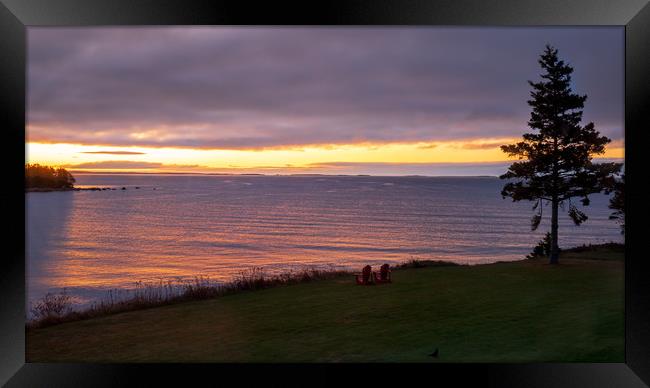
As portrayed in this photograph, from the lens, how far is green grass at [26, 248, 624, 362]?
4918 millimetres

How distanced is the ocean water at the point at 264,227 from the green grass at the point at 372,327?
2.97 m

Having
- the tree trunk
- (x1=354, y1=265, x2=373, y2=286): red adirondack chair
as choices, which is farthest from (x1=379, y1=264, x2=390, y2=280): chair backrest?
the tree trunk

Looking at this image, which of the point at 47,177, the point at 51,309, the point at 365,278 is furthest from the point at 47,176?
the point at 365,278

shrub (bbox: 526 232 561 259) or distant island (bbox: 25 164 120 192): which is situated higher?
distant island (bbox: 25 164 120 192)

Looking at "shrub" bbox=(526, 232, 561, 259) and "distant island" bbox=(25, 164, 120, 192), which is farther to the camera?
"shrub" bbox=(526, 232, 561, 259)

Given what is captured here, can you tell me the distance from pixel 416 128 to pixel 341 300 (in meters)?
5.40

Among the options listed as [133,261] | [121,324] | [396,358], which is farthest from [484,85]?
[133,261]

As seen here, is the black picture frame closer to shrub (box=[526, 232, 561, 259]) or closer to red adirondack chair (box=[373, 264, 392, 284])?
red adirondack chair (box=[373, 264, 392, 284])

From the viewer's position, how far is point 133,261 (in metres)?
13.7

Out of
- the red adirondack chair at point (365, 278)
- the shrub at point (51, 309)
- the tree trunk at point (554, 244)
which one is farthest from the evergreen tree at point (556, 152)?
the shrub at point (51, 309)

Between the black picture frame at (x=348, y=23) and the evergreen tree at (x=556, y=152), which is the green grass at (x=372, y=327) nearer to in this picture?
the black picture frame at (x=348, y=23)

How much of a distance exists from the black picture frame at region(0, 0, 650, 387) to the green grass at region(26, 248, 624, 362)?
0.43 m

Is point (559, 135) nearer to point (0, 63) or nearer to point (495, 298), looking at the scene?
point (495, 298)

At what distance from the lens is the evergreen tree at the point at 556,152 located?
8484mm
